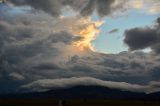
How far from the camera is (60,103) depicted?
12.6 m
